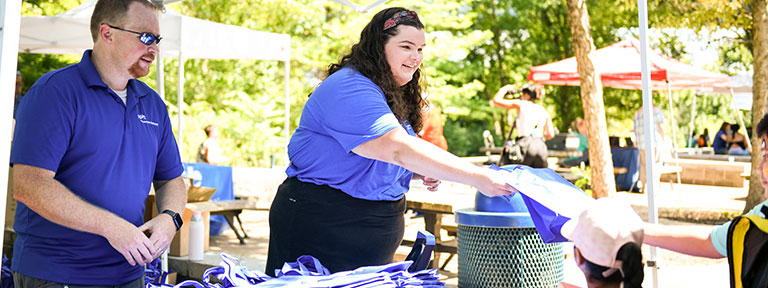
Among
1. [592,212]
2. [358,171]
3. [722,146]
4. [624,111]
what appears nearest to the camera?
[592,212]

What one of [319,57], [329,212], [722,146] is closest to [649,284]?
[329,212]

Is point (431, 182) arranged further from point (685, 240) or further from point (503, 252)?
point (685, 240)

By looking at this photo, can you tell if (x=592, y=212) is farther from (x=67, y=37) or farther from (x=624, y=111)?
(x=624, y=111)

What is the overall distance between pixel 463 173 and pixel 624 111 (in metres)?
29.8

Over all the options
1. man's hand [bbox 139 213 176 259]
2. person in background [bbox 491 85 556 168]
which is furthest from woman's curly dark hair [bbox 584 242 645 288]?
person in background [bbox 491 85 556 168]

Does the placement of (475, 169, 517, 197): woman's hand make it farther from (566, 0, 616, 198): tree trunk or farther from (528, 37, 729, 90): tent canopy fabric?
(528, 37, 729, 90): tent canopy fabric

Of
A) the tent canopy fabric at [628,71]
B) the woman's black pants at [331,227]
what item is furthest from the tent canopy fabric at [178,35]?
the tent canopy fabric at [628,71]

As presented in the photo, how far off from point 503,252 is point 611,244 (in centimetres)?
154

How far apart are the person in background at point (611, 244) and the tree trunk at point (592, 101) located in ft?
26.3

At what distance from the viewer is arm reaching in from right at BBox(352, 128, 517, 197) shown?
221 cm

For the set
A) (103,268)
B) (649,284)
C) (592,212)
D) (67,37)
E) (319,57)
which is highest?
(319,57)

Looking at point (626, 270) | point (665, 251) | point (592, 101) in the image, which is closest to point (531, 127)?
point (592, 101)

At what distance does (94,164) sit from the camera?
2.18 metres

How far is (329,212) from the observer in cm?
260
